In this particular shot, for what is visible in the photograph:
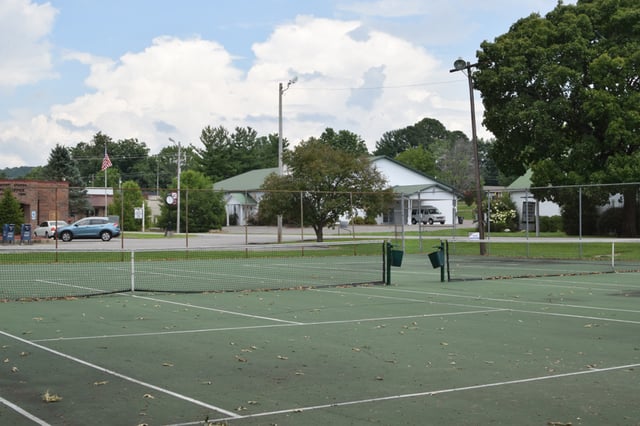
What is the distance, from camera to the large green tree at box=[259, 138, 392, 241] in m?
43.3

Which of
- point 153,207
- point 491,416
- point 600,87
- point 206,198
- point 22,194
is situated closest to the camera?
point 491,416

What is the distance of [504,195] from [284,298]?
44858 mm

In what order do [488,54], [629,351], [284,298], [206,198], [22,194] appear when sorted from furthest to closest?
[206,198] < [22,194] < [488,54] < [284,298] < [629,351]

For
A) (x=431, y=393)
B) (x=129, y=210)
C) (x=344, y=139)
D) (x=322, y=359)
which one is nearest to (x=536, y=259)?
(x=322, y=359)

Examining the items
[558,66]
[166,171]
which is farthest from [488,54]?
[166,171]

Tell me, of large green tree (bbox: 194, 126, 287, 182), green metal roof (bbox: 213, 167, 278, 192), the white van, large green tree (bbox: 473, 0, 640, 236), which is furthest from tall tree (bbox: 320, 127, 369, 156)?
large green tree (bbox: 473, 0, 640, 236)

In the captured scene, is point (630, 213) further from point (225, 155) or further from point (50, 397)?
point (225, 155)

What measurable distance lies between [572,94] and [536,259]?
1025 centimetres

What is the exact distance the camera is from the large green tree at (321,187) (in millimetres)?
43281

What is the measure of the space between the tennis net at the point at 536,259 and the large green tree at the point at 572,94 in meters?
2.71

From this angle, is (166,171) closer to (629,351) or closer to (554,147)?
(554,147)

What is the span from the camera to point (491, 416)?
703 centimetres

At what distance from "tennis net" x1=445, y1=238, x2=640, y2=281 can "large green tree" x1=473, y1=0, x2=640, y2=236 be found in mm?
2714

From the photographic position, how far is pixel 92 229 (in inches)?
2040
